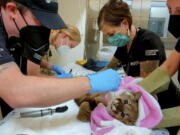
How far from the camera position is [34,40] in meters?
1.02

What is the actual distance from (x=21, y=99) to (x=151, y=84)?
2.15 feet

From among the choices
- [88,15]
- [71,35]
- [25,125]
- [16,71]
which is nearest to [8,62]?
[16,71]

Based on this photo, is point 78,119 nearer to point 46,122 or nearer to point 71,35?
point 46,122

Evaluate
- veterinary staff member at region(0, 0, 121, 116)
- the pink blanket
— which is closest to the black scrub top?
veterinary staff member at region(0, 0, 121, 116)

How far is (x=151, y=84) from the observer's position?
1.07 meters

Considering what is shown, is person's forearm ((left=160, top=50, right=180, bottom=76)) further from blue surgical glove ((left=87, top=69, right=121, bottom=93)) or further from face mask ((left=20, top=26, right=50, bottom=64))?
face mask ((left=20, top=26, right=50, bottom=64))

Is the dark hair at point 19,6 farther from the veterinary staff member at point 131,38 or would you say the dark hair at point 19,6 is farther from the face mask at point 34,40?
the veterinary staff member at point 131,38

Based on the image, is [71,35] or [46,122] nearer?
[46,122]

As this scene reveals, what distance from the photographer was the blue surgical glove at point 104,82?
83 cm

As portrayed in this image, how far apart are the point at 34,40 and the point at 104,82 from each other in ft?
1.37

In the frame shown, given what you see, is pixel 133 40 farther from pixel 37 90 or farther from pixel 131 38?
pixel 37 90

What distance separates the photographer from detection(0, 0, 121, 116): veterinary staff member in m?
0.71

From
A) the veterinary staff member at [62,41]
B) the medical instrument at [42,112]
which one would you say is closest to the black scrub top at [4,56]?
the medical instrument at [42,112]

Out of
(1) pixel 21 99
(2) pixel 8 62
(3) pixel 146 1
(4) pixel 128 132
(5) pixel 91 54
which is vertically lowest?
(5) pixel 91 54
